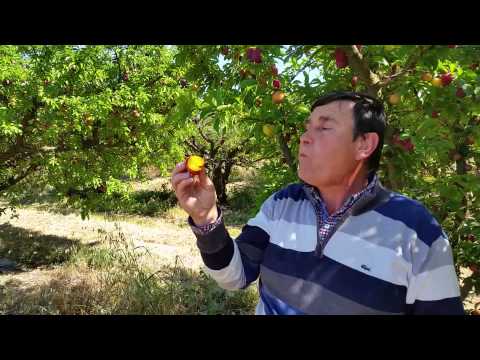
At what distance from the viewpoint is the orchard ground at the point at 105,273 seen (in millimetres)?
4977

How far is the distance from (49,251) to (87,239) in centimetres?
107

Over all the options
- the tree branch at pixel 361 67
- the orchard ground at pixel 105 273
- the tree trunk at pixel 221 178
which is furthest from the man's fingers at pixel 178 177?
the tree trunk at pixel 221 178

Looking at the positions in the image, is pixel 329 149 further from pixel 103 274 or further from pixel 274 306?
pixel 103 274

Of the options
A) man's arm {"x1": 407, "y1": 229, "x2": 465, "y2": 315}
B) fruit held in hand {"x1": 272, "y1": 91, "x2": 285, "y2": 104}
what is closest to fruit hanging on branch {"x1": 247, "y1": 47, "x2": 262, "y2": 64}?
fruit held in hand {"x1": 272, "y1": 91, "x2": 285, "y2": 104}

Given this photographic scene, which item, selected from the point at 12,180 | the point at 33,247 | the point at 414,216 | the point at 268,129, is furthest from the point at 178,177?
the point at 33,247

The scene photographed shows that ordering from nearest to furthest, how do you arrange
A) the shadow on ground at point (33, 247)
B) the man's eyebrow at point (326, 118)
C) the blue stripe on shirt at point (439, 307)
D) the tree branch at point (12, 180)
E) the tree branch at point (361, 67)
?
the blue stripe on shirt at point (439, 307), the man's eyebrow at point (326, 118), the tree branch at point (361, 67), the tree branch at point (12, 180), the shadow on ground at point (33, 247)

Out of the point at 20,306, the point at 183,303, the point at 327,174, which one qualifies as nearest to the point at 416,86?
the point at 327,174

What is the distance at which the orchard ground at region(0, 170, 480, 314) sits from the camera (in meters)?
4.98

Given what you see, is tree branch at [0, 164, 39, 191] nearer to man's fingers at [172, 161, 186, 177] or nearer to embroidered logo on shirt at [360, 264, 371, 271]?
man's fingers at [172, 161, 186, 177]

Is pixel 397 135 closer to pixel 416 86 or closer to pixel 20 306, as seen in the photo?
pixel 416 86

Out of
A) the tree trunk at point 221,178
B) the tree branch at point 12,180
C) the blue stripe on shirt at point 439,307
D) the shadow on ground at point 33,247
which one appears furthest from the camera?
the tree trunk at point 221,178

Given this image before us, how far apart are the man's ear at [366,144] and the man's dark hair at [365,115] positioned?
0.01m

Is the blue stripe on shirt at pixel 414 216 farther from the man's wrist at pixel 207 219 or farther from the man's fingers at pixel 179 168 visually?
the man's fingers at pixel 179 168

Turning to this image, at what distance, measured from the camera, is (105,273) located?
5.96m
